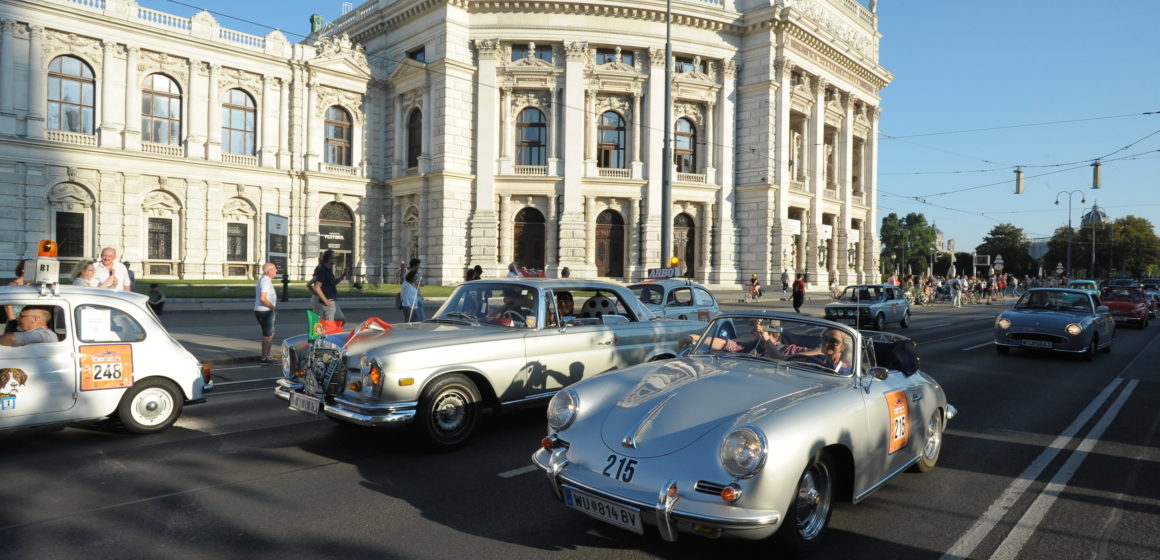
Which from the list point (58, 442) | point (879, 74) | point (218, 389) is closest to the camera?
point (58, 442)

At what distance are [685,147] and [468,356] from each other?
116 ft

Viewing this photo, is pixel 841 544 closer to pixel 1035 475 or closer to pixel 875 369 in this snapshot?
pixel 875 369

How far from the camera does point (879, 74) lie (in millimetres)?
50312

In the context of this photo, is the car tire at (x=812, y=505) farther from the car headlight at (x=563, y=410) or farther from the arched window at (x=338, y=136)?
the arched window at (x=338, y=136)

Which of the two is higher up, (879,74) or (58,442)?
(879,74)

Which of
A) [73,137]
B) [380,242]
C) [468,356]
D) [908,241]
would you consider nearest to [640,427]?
[468,356]

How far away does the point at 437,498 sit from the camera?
15.6 feet

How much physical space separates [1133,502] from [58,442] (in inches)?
362

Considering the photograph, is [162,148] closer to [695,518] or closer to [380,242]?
[380,242]

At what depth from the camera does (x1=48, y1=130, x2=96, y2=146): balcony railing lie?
29766mm

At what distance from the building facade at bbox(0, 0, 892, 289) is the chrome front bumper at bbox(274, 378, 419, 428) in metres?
27.5

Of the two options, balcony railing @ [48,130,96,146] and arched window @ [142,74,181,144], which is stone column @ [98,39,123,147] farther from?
arched window @ [142,74,181,144]

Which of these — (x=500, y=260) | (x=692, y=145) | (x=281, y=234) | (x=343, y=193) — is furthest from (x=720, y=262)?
(x=281, y=234)

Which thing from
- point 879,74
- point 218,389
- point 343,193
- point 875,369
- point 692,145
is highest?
point 879,74
